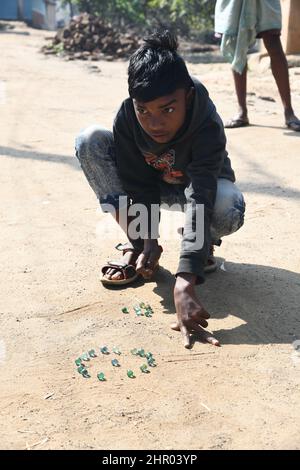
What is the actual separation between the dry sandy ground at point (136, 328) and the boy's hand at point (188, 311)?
48mm

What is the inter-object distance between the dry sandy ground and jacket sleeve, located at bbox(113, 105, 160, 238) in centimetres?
33

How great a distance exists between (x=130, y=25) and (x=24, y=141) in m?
13.5

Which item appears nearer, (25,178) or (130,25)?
(25,178)

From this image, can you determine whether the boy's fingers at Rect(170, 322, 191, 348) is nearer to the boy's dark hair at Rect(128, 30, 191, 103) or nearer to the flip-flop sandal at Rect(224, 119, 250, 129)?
the boy's dark hair at Rect(128, 30, 191, 103)

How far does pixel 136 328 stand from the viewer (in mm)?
2625

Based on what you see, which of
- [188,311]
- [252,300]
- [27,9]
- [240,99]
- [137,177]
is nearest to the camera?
[188,311]

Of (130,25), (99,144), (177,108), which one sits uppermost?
(177,108)

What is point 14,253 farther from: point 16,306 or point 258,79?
point 258,79

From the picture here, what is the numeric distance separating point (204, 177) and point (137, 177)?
1.33ft

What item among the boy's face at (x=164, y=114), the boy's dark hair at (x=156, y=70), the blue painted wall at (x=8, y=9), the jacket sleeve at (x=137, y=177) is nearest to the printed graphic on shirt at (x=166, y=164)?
the jacket sleeve at (x=137, y=177)

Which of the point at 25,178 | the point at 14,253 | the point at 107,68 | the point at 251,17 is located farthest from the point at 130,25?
the point at 14,253

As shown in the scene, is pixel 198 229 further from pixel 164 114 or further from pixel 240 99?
pixel 240 99

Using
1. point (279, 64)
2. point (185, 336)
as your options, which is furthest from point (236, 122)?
point (185, 336)

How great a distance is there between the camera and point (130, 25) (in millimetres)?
18109
